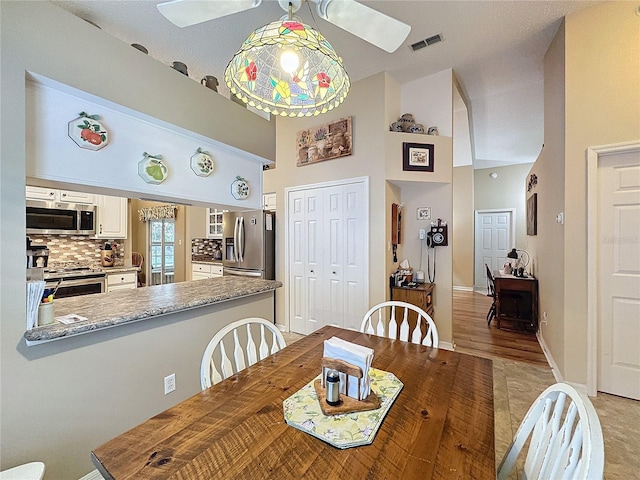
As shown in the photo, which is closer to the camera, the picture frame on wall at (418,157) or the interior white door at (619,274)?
the interior white door at (619,274)

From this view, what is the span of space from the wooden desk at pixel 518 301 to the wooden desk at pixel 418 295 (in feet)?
4.71

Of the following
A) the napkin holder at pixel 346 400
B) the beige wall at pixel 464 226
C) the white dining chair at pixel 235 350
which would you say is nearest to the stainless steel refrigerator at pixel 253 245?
the white dining chair at pixel 235 350

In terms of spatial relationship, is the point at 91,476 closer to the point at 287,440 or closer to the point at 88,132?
the point at 287,440

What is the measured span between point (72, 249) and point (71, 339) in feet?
11.8

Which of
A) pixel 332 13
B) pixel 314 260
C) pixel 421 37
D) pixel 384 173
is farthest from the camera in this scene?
pixel 314 260

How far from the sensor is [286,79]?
5.22ft

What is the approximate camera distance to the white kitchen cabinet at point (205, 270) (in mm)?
4961

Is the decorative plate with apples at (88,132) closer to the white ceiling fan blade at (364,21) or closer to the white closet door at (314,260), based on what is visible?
the white ceiling fan blade at (364,21)

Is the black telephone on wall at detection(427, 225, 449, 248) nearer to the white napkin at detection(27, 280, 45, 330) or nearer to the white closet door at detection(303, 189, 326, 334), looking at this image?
the white closet door at detection(303, 189, 326, 334)

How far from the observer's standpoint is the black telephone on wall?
3375 mm

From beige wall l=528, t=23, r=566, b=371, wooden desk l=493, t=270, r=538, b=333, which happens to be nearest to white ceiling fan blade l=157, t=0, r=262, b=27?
beige wall l=528, t=23, r=566, b=371

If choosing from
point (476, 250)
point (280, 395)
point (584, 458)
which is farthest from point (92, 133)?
point (476, 250)

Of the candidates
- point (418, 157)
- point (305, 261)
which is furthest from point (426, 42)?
point (305, 261)

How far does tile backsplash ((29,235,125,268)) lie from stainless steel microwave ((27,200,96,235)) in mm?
202
